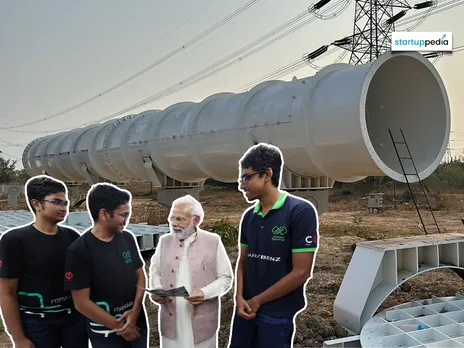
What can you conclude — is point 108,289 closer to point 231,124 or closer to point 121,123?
point 231,124

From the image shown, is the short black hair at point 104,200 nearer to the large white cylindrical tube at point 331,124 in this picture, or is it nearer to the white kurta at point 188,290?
the white kurta at point 188,290

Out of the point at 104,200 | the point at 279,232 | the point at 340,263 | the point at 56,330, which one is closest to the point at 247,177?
the point at 279,232

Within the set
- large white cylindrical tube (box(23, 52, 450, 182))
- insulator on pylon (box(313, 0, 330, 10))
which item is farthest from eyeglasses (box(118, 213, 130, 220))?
insulator on pylon (box(313, 0, 330, 10))

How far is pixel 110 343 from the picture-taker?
2480 millimetres

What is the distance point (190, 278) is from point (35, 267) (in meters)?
0.88

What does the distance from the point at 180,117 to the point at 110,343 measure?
4.51m

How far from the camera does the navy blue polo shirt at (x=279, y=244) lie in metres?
2.54

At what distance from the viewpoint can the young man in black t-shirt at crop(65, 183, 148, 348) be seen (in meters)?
2.38

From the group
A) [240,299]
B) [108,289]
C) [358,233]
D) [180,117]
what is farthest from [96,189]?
[358,233]

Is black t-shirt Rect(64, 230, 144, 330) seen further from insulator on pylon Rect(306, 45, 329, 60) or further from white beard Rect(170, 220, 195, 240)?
insulator on pylon Rect(306, 45, 329, 60)

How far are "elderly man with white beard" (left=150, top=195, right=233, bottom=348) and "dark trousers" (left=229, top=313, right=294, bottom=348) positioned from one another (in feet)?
0.65

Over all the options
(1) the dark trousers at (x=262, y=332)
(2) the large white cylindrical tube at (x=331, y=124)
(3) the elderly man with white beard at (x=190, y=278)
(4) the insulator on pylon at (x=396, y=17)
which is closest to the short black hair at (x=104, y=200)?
(3) the elderly man with white beard at (x=190, y=278)

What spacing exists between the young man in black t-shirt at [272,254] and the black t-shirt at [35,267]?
107cm

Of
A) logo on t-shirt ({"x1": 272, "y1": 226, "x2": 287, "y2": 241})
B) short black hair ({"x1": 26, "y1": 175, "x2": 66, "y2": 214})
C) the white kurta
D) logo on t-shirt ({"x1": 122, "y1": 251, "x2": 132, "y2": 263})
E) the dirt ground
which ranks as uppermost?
short black hair ({"x1": 26, "y1": 175, "x2": 66, "y2": 214})
